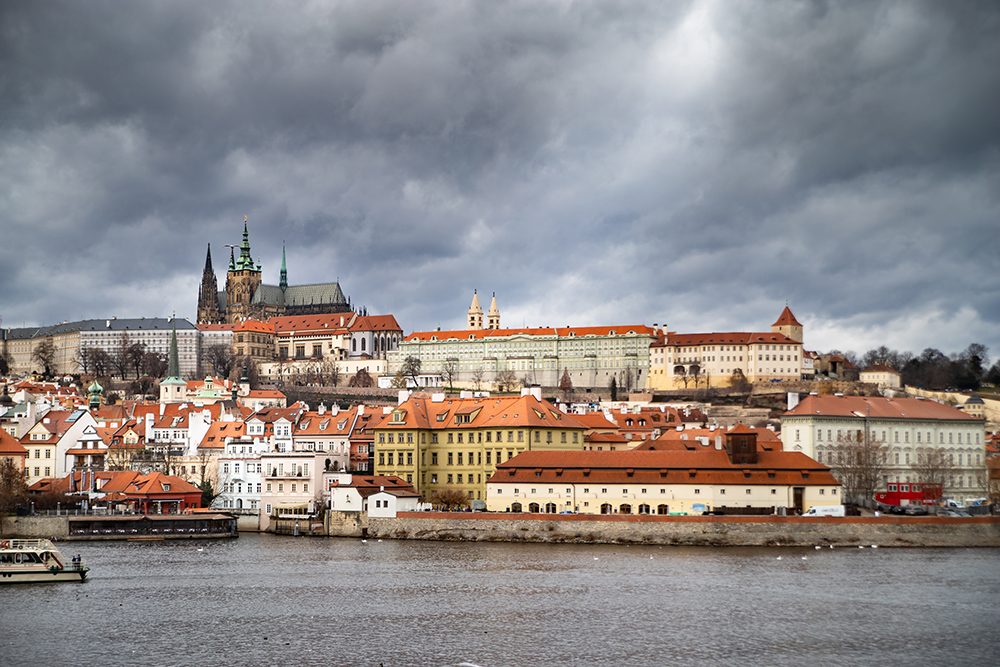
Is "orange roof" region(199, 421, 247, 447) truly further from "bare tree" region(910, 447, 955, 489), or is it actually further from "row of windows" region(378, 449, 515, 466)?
"bare tree" region(910, 447, 955, 489)

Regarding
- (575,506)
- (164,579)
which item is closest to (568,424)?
(575,506)

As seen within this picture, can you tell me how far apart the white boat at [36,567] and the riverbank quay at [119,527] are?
16.5m

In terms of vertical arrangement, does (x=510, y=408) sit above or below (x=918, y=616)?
above

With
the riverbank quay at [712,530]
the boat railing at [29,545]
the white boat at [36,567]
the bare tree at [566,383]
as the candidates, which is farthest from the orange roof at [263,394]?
the white boat at [36,567]

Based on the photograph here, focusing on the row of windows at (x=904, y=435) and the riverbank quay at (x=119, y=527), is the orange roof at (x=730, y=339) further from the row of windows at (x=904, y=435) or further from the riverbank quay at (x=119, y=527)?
the riverbank quay at (x=119, y=527)

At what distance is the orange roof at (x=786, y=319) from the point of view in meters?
175

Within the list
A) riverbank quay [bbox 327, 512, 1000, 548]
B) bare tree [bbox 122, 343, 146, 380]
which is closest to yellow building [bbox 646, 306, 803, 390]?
bare tree [bbox 122, 343, 146, 380]

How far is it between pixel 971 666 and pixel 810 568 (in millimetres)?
17172

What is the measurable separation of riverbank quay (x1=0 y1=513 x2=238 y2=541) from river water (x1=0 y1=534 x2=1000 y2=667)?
10117 mm

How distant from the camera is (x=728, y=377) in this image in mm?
172000

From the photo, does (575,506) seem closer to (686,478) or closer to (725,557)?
(686,478)

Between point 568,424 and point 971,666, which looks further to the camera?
point 568,424

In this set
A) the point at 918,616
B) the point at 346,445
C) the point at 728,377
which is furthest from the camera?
the point at 728,377

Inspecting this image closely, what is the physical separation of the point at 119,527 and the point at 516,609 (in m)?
34.1
